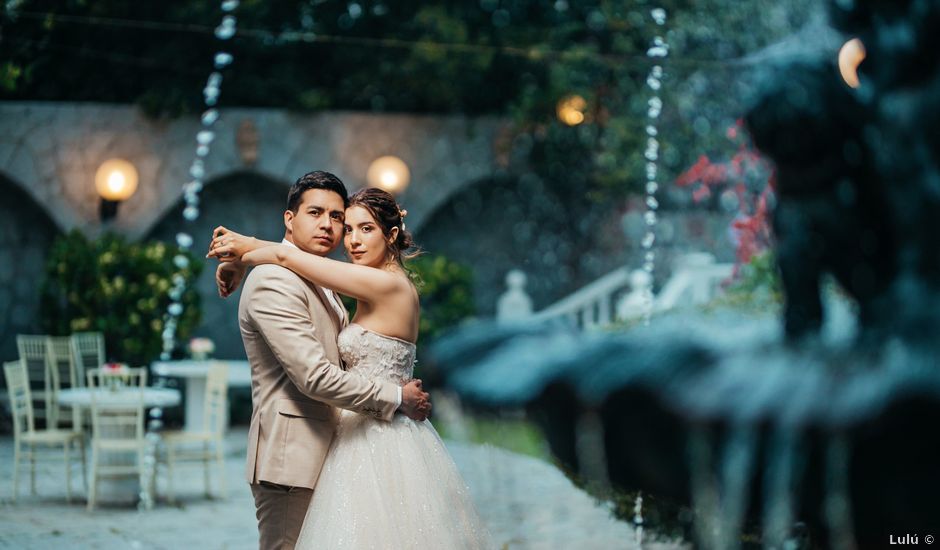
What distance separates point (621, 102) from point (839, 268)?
899 cm

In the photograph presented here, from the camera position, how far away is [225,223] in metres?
11.1

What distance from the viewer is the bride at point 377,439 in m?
2.95

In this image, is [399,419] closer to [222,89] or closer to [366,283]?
[366,283]

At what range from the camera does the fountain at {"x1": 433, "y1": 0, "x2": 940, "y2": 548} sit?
5.39 ft

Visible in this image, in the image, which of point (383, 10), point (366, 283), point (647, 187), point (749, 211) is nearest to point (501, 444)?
point (366, 283)

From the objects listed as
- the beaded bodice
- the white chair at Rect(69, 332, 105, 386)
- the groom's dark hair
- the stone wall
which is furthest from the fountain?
the stone wall

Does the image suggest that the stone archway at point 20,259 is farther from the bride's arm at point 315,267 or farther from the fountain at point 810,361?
the fountain at point 810,361

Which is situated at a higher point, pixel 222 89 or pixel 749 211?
pixel 222 89

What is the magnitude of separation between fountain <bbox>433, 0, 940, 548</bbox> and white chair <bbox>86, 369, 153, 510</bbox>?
479cm

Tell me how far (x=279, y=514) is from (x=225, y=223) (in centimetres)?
836

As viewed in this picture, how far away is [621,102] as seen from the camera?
435 inches

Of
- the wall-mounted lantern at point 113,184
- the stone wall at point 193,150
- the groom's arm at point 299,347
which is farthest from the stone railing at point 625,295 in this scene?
the groom's arm at point 299,347

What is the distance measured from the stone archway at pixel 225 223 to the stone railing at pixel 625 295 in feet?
8.16

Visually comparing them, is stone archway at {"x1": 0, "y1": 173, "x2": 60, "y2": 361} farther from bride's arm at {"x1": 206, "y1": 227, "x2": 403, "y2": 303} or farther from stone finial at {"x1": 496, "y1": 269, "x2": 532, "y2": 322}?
bride's arm at {"x1": 206, "y1": 227, "x2": 403, "y2": 303}
